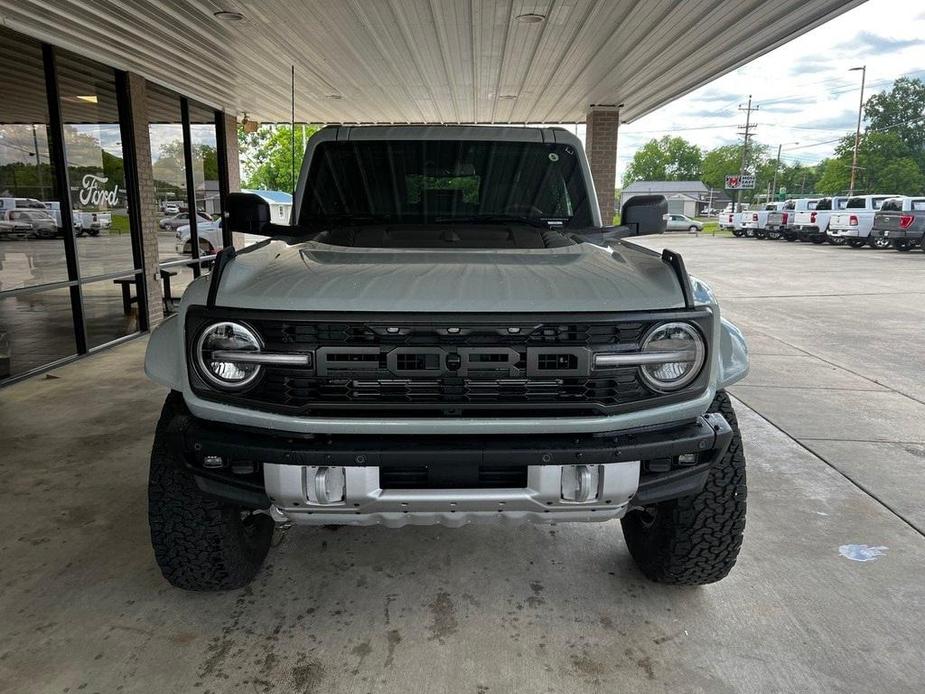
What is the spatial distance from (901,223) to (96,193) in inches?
923

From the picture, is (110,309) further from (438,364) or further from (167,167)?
(438,364)

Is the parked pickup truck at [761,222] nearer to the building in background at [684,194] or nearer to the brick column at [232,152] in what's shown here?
the brick column at [232,152]

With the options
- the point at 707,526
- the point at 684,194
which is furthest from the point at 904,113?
the point at 707,526

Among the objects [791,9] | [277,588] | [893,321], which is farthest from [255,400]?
[893,321]

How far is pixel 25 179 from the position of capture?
636 centimetres

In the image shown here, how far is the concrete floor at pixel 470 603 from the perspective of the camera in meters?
2.25

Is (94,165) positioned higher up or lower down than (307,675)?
higher up

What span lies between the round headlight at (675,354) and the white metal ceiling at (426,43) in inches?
188

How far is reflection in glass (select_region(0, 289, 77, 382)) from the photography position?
246 inches

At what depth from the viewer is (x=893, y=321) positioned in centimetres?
944

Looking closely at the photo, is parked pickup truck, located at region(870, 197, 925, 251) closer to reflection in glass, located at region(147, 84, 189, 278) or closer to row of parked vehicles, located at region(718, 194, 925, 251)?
row of parked vehicles, located at region(718, 194, 925, 251)

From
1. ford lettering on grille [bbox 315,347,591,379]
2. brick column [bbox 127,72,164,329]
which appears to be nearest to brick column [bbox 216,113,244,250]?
brick column [bbox 127,72,164,329]

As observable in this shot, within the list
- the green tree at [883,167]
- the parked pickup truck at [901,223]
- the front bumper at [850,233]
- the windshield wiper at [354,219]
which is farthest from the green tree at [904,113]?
the windshield wiper at [354,219]

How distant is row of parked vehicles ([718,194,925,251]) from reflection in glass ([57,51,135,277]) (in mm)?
23050
